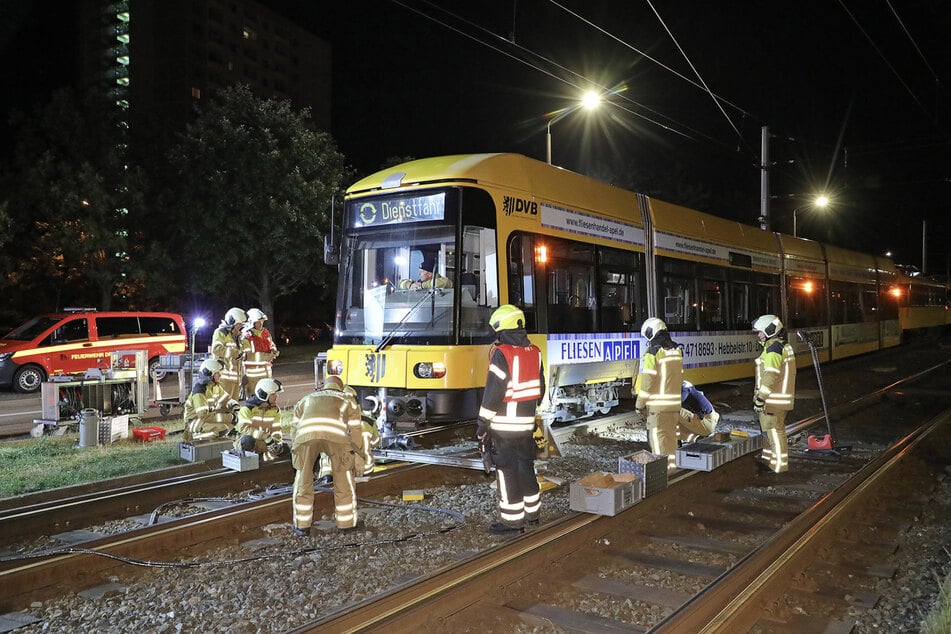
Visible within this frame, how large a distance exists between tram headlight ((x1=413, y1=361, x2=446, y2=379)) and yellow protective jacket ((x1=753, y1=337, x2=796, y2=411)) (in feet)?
11.7

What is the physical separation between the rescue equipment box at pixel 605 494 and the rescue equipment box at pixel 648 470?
132 mm

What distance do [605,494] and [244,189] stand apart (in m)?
24.6

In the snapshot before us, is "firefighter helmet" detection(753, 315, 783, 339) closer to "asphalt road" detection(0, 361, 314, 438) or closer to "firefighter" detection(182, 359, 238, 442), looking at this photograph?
"firefighter" detection(182, 359, 238, 442)

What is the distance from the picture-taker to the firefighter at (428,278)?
885 cm

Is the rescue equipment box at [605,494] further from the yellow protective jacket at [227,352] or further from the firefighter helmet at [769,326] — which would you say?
the yellow protective jacket at [227,352]

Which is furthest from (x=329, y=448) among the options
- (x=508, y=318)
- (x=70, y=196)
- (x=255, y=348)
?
(x=70, y=196)

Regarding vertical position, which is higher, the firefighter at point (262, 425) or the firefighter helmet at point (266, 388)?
the firefighter helmet at point (266, 388)

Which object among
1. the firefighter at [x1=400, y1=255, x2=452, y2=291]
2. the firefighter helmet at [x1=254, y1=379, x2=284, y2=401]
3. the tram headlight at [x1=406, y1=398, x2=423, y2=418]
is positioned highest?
the firefighter at [x1=400, y1=255, x2=452, y2=291]

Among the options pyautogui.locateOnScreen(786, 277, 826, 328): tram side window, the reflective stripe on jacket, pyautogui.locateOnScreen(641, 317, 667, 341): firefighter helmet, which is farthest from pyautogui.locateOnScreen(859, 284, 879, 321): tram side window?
the reflective stripe on jacket

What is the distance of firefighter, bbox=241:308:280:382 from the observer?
36.6 feet

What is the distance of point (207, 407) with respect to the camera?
33.3 feet

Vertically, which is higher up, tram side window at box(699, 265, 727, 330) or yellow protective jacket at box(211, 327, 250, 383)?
tram side window at box(699, 265, 727, 330)

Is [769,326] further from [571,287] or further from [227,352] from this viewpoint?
[227,352]

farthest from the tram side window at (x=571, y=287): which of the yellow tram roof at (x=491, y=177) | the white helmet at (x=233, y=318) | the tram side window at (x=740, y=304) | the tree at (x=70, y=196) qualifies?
the tree at (x=70, y=196)
